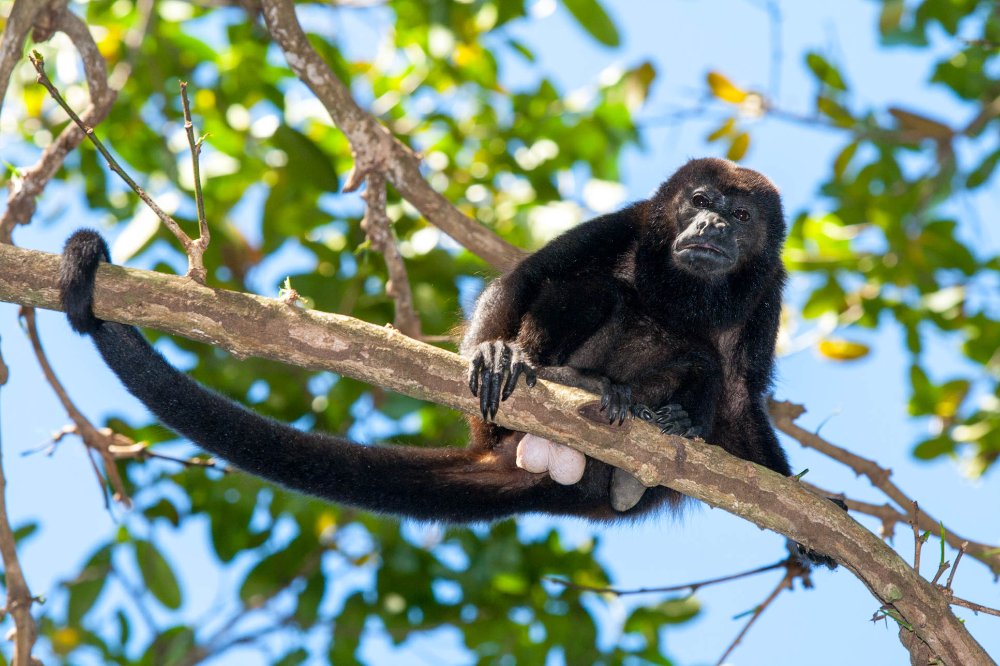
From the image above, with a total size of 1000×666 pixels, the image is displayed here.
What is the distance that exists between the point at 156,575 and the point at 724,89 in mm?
3124

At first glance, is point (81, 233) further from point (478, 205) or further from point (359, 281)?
point (478, 205)

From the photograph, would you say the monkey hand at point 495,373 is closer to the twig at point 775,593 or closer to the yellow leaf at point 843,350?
the twig at point 775,593

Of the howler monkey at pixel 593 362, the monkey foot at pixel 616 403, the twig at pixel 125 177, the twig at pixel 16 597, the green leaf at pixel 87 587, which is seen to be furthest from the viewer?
the green leaf at pixel 87 587

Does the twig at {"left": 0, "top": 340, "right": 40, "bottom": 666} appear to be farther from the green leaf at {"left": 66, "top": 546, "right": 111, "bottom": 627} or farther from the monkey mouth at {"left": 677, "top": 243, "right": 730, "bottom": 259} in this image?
the monkey mouth at {"left": 677, "top": 243, "right": 730, "bottom": 259}

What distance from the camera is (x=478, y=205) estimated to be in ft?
14.4

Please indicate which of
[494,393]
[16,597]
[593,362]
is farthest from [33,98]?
[494,393]

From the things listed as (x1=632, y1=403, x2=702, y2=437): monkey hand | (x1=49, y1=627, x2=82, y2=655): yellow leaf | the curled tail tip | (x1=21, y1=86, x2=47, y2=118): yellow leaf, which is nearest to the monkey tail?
the curled tail tip

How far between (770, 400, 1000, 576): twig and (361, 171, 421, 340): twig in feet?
4.31

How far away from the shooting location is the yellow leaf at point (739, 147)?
179 inches

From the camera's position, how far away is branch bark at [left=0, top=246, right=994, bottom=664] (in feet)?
7.41

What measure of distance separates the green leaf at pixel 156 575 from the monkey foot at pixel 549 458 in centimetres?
173

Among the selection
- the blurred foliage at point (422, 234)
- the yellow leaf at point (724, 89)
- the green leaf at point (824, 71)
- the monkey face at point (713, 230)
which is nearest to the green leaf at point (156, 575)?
the blurred foliage at point (422, 234)

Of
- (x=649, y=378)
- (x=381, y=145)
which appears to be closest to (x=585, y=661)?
(x=649, y=378)

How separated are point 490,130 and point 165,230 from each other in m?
1.60
